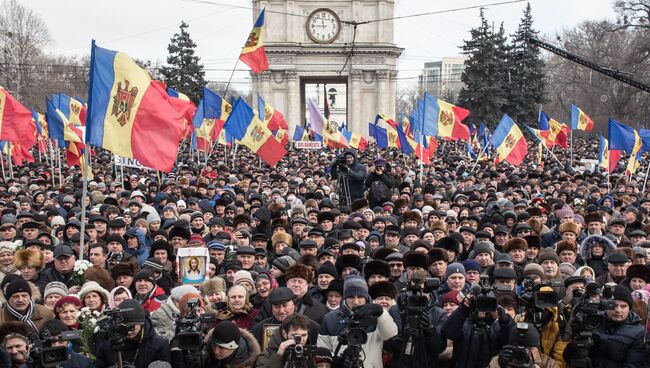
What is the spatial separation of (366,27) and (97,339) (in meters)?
58.5

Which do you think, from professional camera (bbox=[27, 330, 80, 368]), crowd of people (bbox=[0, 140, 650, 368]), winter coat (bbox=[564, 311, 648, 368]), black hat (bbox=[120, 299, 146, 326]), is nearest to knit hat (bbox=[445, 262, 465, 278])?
crowd of people (bbox=[0, 140, 650, 368])

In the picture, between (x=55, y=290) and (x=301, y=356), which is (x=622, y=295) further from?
(x=55, y=290)

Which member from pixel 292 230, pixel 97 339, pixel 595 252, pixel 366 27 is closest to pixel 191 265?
pixel 97 339

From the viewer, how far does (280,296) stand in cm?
754

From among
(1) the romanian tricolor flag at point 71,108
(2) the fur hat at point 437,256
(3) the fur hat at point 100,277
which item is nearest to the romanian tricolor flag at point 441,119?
(1) the romanian tricolor flag at point 71,108

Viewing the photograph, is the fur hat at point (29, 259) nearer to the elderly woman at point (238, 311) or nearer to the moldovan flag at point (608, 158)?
the elderly woman at point (238, 311)

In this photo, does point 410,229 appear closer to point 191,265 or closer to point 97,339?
point 191,265

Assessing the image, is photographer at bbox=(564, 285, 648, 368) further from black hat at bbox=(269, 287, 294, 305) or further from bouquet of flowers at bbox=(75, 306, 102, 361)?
bouquet of flowers at bbox=(75, 306, 102, 361)

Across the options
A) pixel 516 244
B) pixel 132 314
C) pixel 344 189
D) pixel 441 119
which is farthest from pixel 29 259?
pixel 441 119

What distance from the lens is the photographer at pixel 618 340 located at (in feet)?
22.0

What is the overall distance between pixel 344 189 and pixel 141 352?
38.3 feet

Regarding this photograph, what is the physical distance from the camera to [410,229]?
12758 millimetres

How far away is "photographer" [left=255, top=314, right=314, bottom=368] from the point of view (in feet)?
20.3

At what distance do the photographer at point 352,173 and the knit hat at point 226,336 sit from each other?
11384 millimetres
